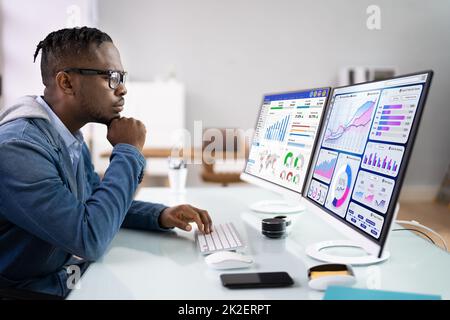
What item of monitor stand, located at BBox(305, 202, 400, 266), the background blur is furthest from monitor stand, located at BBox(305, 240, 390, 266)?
the background blur

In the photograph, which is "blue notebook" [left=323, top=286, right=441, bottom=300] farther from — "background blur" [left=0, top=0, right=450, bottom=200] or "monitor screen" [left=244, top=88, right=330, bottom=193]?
"background blur" [left=0, top=0, right=450, bottom=200]

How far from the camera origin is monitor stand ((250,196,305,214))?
1.63m

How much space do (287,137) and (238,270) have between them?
63 cm

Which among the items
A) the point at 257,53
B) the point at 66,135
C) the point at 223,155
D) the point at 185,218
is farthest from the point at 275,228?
the point at 257,53

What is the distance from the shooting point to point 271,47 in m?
5.54

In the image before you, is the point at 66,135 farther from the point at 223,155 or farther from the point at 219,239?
the point at 223,155

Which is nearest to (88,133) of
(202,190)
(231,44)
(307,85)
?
(231,44)

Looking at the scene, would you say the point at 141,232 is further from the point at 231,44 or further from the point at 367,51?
the point at 367,51

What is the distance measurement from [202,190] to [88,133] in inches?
122

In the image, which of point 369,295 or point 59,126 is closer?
point 369,295

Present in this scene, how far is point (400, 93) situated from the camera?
964mm

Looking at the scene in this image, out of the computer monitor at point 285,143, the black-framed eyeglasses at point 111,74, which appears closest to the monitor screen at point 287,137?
the computer monitor at point 285,143

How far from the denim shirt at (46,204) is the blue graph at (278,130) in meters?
0.56

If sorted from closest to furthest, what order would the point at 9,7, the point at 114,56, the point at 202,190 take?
the point at 114,56, the point at 202,190, the point at 9,7
